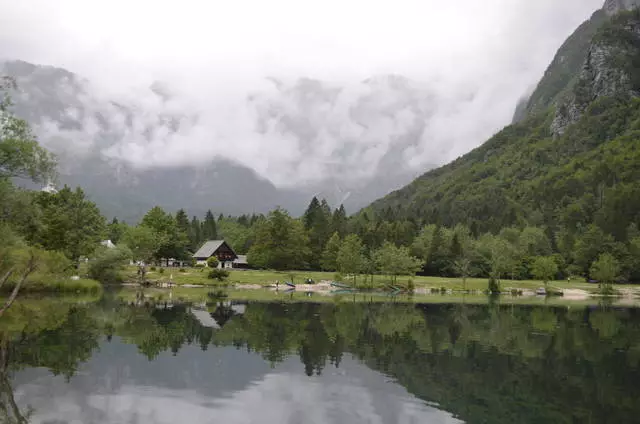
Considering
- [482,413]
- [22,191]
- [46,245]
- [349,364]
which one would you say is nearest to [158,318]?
[22,191]

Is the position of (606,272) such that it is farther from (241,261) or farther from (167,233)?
(167,233)

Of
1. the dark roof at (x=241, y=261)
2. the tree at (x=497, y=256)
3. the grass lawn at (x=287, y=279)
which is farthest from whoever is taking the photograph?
the dark roof at (x=241, y=261)

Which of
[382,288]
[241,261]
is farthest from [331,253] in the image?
[241,261]

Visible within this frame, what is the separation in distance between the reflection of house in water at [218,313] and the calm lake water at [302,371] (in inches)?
22.4

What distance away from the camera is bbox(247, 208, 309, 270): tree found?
131m

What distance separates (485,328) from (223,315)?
2437cm

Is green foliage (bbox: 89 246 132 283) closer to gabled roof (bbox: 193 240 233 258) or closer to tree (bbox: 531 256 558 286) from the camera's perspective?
gabled roof (bbox: 193 240 233 258)

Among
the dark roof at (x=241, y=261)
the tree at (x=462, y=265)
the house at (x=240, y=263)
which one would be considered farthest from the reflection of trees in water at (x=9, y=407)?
the dark roof at (x=241, y=261)

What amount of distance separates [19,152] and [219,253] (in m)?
108

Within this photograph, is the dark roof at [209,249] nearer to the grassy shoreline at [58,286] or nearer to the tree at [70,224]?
the tree at [70,224]

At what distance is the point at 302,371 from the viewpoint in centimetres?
2752

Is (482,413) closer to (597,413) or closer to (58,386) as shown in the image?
(597,413)

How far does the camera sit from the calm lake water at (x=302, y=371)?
20031 millimetres

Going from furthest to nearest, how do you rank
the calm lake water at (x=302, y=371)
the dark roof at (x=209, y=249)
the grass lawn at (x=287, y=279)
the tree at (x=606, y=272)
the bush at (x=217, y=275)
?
the dark roof at (x=209, y=249)
the tree at (x=606, y=272)
the bush at (x=217, y=275)
the grass lawn at (x=287, y=279)
the calm lake water at (x=302, y=371)
